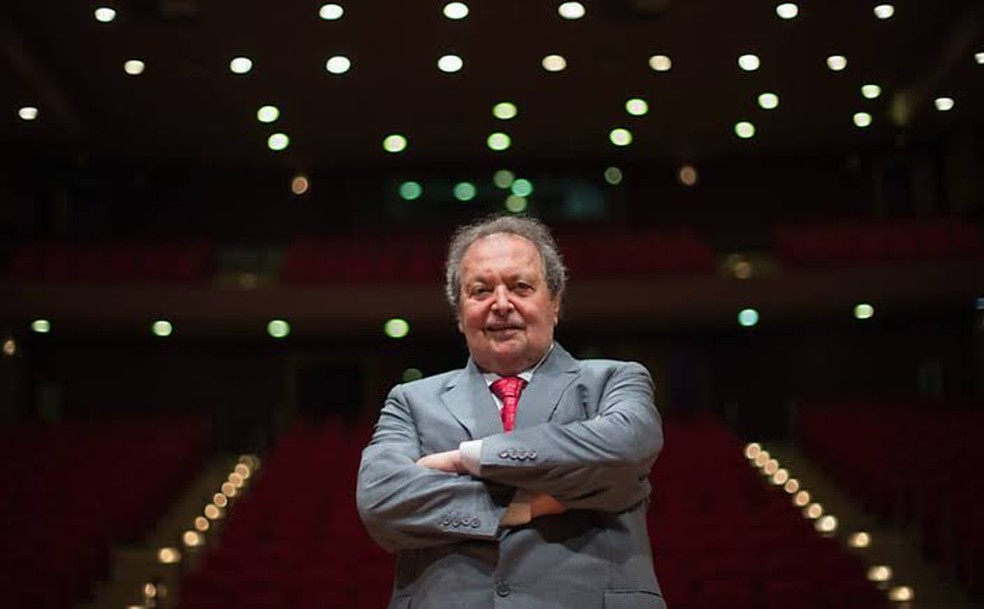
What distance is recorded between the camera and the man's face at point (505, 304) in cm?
161

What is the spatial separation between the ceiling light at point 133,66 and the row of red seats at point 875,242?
5836 mm

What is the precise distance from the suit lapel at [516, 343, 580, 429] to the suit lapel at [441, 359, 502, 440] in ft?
0.12

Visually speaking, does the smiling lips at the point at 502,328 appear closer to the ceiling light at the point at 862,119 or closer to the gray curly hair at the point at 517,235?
the gray curly hair at the point at 517,235

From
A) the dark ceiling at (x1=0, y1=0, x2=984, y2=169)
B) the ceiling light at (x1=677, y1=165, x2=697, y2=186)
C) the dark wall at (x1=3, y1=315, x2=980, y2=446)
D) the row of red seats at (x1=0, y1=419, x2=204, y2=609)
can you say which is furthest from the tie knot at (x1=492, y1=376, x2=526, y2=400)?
the ceiling light at (x1=677, y1=165, x2=697, y2=186)

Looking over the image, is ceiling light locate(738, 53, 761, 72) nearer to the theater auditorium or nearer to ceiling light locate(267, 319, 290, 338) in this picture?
the theater auditorium

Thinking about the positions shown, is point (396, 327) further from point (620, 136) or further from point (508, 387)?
point (508, 387)

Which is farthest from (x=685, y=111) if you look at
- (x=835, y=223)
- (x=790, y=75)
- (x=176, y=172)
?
(x=176, y=172)

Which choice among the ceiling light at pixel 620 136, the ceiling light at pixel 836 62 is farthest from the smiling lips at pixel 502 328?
the ceiling light at pixel 620 136

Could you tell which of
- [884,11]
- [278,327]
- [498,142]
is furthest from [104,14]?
[884,11]

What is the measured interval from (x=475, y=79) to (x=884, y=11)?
10.3 feet

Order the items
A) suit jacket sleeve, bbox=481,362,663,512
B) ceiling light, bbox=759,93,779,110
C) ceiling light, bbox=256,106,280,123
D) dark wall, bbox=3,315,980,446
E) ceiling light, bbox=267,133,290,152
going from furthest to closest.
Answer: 1. dark wall, bbox=3,315,980,446
2. ceiling light, bbox=267,133,290,152
3. ceiling light, bbox=256,106,280,123
4. ceiling light, bbox=759,93,779,110
5. suit jacket sleeve, bbox=481,362,663,512

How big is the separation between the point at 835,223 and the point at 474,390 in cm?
1128

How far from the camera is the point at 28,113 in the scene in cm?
1027

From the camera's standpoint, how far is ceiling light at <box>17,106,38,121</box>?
1012cm
